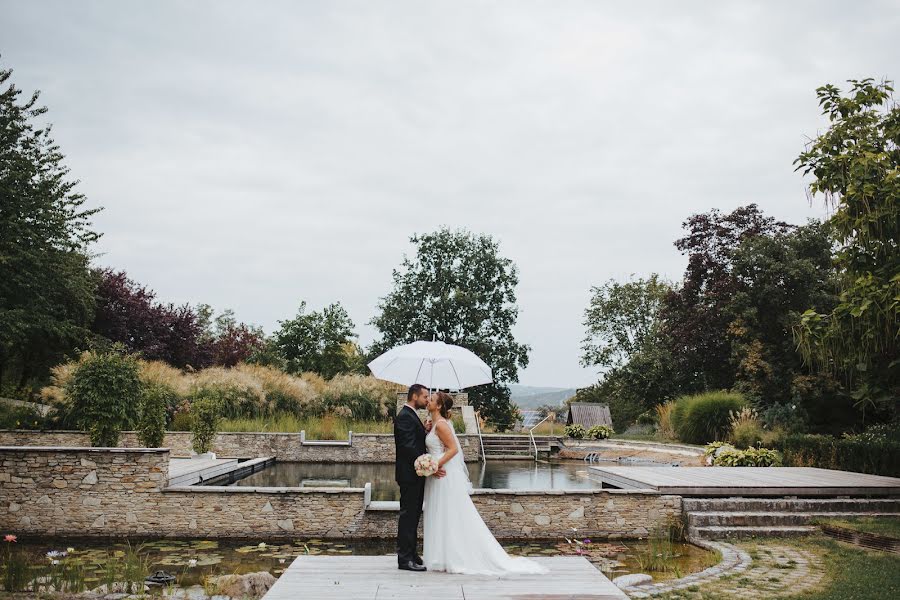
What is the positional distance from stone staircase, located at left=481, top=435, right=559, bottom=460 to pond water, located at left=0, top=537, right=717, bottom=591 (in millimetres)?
12193

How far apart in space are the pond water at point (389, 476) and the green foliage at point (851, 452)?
4.30 metres

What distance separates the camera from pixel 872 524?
8.66m

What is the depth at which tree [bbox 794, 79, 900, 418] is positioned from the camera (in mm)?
8562

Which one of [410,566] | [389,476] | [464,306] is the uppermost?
[464,306]

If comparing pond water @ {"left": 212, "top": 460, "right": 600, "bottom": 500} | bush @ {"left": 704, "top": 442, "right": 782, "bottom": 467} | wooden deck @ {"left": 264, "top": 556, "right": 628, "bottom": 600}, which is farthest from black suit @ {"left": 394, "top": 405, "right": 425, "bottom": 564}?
bush @ {"left": 704, "top": 442, "right": 782, "bottom": 467}

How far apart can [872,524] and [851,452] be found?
4.49 metres

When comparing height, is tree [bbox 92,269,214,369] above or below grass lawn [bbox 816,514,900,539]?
above

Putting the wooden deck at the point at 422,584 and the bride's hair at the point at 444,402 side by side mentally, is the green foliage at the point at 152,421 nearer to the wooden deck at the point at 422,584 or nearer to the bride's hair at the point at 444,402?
the wooden deck at the point at 422,584

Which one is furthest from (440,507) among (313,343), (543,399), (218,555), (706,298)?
(543,399)

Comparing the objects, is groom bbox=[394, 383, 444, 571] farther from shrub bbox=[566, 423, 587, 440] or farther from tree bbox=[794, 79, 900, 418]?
shrub bbox=[566, 423, 587, 440]

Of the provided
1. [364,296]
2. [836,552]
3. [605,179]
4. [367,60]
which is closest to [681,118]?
[605,179]

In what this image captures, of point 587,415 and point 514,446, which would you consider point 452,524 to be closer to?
point 514,446

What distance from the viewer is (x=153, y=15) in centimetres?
1330

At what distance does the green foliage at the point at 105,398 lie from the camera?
11.1 meters
